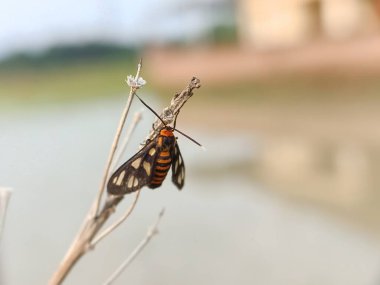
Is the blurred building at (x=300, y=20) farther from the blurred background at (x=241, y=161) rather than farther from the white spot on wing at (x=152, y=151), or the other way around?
the white spot on wing at (x=152, y=151)

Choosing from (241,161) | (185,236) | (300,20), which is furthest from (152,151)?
(300,20)

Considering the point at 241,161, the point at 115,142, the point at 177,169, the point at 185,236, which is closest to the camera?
the point at 115,142

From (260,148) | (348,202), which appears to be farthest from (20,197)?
(260,148)

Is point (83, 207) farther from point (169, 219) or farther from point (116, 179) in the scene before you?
point (116, 179)

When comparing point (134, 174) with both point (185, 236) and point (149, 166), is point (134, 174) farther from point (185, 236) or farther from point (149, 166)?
point (185, 236)

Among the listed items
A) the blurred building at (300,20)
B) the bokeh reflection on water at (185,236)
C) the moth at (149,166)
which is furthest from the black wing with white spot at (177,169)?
the blurred building at (300,20)
